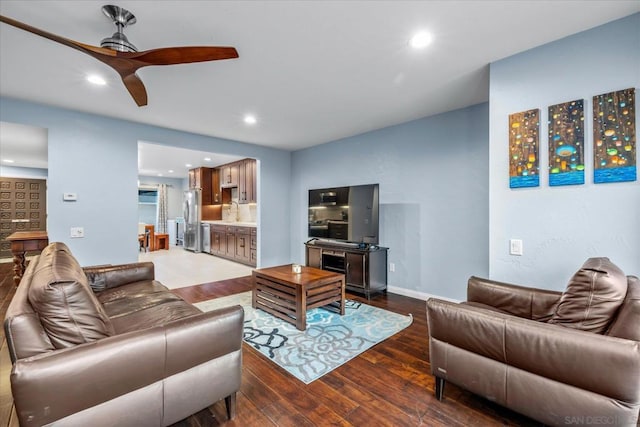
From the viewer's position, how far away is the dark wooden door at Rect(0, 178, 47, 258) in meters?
6.78

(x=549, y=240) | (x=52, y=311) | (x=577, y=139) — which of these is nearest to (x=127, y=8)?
(x=52, y=311)

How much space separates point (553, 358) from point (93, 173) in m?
4.83

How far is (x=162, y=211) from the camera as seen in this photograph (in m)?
9.93

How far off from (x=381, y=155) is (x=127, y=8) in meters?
3.46

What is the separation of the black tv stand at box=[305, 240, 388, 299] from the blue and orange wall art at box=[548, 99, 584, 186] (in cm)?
235

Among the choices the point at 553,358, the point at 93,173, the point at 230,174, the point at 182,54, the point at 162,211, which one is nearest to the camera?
the point at 553,358

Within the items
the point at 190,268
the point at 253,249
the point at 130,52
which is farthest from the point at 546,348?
the point at 190,268

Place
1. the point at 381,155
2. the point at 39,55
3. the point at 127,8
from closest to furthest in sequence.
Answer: the point at 127,8 → the point at 39,55 → the point at 381,155

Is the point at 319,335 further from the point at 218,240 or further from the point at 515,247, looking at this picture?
the point at 218,240

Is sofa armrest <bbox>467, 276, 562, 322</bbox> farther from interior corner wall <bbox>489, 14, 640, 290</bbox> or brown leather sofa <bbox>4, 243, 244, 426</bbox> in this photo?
brown leather sofa <bbox>4, 243, 244, 426</bbox>

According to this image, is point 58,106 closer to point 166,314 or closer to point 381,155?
point 166,314

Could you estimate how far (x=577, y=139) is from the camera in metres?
1.98

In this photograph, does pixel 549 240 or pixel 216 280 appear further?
pixel 216 280

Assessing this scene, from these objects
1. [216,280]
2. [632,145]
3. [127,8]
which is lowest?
[216,280]
